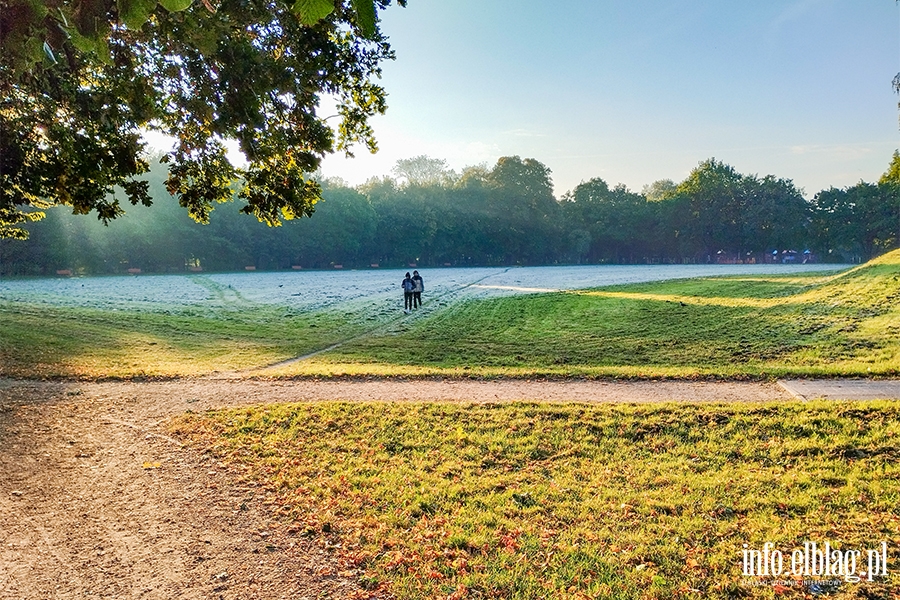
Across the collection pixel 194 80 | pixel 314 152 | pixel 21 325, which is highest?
pixel 194 80

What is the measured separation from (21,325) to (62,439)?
1552cm

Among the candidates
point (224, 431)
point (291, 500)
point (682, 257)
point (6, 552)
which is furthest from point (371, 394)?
point (682, 257)

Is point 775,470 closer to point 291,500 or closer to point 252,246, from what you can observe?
point 291,500

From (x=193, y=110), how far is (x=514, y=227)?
83108 mm

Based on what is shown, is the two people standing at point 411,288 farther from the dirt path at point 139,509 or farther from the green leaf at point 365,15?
the green leaf at point 365,15

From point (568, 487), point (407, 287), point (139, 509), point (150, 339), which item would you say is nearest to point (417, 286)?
point (407, 287)

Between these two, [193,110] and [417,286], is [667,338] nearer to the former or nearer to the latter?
[417,286]

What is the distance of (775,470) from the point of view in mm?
6906

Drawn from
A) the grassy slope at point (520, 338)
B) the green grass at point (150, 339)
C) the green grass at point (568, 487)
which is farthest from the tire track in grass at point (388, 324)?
the green grass at point (568, 487)

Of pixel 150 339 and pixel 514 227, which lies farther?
pixel 514 227

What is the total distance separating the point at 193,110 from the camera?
8453mm

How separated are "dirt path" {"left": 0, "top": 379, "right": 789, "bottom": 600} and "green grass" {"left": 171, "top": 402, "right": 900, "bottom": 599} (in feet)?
1.44

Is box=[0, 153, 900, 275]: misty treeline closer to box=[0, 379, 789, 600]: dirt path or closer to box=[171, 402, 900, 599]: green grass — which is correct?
box=[0, 379, 789, 600]: dirt path

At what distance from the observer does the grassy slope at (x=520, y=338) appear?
13.7 m
